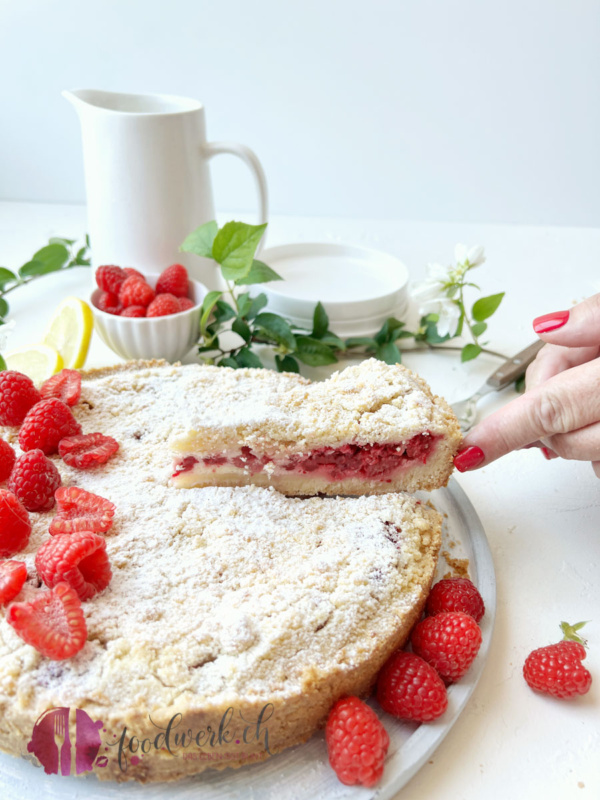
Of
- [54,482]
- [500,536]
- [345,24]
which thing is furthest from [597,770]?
[345,24]

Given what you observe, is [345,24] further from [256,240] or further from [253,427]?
[253,427]

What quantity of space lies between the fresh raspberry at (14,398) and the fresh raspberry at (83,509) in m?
0.38

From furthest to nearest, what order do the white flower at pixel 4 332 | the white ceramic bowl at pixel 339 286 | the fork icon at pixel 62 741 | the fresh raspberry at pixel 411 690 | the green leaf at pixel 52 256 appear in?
the green leaf at pixel 52 256
the white ceramic bowl at pixel 339 286
the white flower at pixel 4 332
the fresh raspberry at pixel 411 690
the fork icon at pixel 62 741

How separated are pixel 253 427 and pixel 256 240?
86cm

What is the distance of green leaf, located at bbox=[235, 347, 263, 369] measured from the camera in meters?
2.51

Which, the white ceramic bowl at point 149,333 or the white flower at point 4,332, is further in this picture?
the white ceramic bowl at point 149,333

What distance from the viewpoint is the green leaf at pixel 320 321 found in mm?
2650

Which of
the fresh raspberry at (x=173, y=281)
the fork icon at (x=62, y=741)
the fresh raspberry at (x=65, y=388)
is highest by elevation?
the fresh raspberry at (x=173, y=281)

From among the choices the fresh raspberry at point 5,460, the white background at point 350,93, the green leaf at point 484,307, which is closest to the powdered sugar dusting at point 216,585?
the fresh raspberry at point 5,460

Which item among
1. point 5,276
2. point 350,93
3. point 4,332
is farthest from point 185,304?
point 350,93

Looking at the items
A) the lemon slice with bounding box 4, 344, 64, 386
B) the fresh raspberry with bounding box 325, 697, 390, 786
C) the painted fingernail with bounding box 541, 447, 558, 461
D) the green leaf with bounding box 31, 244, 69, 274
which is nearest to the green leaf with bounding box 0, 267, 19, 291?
the green leaf with bounding box 31, 244, 69, 274

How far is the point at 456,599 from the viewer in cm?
161

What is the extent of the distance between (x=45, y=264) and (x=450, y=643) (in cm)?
257

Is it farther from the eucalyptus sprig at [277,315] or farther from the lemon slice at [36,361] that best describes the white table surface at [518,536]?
the lemon slice at [36,361]
